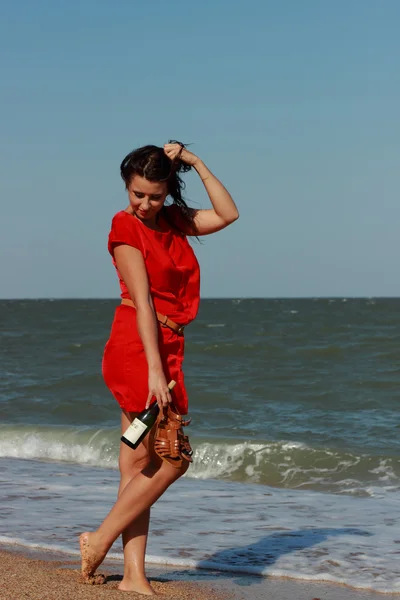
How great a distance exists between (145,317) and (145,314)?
11 millimetres

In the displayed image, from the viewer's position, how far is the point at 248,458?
8.98 m

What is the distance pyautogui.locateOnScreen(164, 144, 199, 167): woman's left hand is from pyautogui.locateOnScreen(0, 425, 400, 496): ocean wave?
15.4 feet

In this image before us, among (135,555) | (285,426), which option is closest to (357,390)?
(285,426)

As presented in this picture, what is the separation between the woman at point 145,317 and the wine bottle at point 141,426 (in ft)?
0.15

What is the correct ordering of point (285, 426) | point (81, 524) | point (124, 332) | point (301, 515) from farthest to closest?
point (285, 426), point (301, 515), point (81, 524), point (124, 332)

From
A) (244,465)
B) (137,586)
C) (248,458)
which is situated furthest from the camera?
(248,458)

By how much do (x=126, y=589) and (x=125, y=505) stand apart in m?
0.35

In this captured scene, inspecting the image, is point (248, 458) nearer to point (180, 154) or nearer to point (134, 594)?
point (134, 594)

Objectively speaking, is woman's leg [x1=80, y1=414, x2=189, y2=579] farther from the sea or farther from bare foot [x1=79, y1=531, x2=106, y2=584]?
the sea

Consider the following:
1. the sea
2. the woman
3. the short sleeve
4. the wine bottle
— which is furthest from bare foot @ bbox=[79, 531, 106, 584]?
the short sleeve

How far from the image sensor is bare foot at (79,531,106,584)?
3.27 m

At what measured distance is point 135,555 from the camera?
326 centimetres

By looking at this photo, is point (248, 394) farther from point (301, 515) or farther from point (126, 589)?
point (126, 589)

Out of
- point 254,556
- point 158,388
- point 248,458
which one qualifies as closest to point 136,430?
point 158,388
